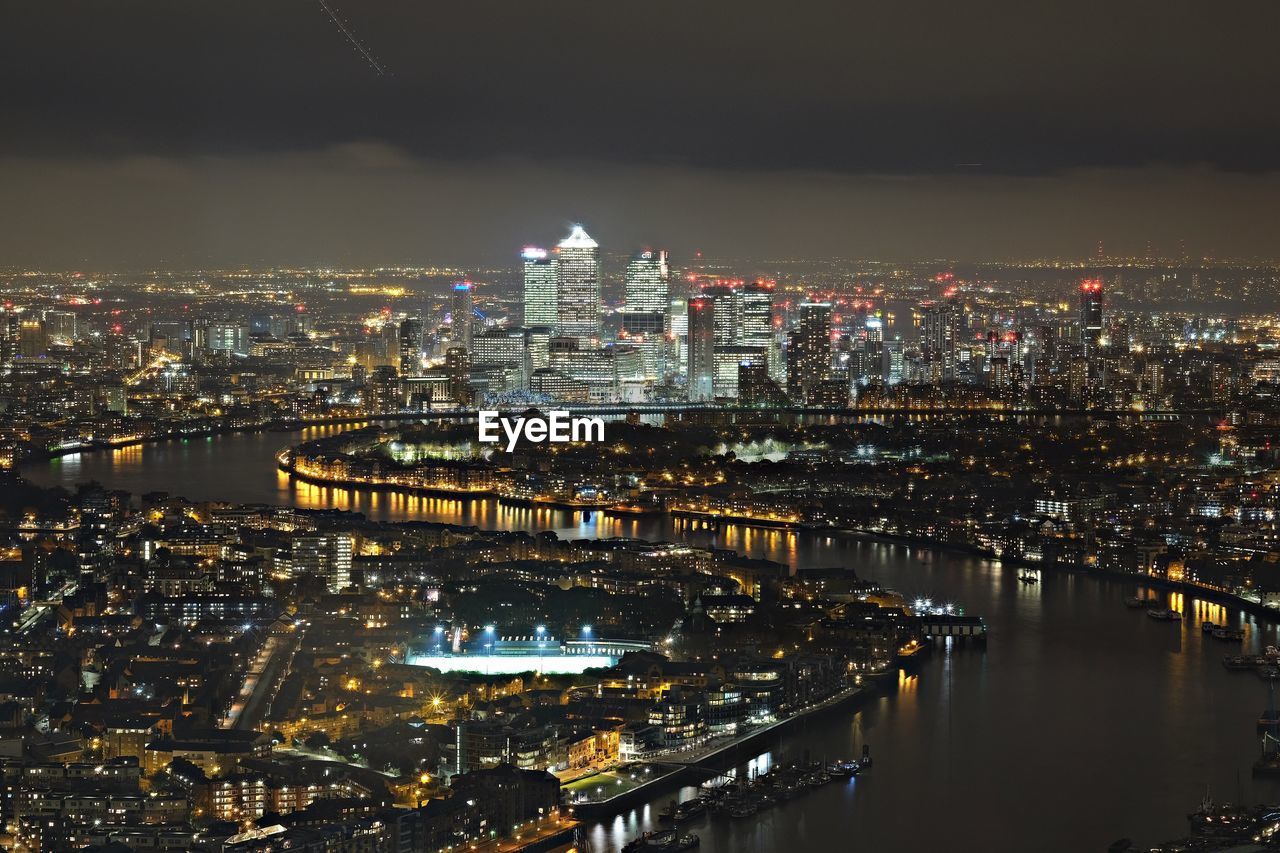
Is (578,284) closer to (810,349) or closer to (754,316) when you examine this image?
(754,316)

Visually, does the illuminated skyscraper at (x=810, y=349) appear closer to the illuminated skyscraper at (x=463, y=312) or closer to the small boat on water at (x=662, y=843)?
the illuminated skyscraper at (x=463, y=312)

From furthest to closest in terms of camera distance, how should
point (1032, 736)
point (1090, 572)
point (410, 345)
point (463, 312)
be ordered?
point (463, 312) → point (410, 345) → point (1090, 572) → point (1032, 736)

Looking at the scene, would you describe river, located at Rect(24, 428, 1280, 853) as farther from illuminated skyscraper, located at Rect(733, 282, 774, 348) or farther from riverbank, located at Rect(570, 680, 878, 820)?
illuminated skyscraper, located at Rect(733, 282, 774, 348)

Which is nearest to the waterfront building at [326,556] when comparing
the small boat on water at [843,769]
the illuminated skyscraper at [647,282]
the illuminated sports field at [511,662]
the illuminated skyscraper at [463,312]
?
the illuminated sports field at [511,662]

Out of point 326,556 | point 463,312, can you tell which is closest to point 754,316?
point 463,312

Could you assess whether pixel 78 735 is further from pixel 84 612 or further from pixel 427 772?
pixel 84 612

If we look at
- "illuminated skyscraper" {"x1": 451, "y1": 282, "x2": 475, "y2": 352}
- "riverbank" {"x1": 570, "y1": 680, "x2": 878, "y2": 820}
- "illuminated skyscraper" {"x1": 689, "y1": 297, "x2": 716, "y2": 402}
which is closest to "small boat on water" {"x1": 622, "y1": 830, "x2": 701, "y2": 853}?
"riverbank" {"x1": 570, "y1": 680, "x2": 878, "y2": 820}

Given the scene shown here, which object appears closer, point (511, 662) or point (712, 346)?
point (511, 662)
